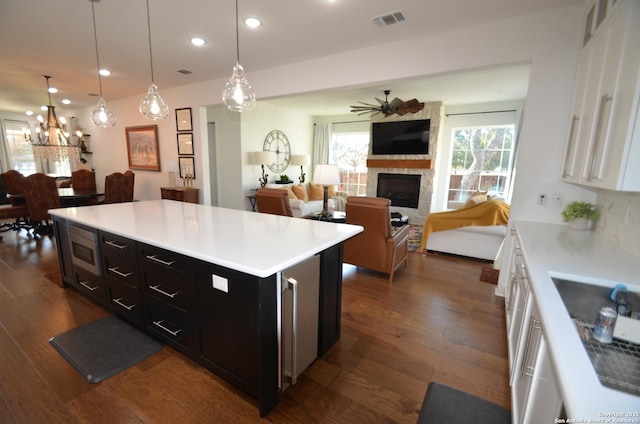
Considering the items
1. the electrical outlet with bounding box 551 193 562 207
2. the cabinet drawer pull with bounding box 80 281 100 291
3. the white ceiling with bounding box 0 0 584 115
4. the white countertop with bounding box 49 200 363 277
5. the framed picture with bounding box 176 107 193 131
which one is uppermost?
the white ceiling with bounding box 0 0 584 115

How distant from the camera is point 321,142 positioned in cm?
851

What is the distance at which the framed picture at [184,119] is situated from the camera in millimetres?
5078

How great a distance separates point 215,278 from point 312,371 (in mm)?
962

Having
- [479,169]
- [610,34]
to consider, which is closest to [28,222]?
[610,34]

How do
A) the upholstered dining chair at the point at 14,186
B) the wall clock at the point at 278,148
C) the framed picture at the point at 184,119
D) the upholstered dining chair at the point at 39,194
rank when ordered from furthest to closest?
the wall clock at the point at 278,148 < the framed picture at the point at 184,119 < the upholstered dining chair at the point at 14,186 < the upholstered dining chair at the point at 39,194

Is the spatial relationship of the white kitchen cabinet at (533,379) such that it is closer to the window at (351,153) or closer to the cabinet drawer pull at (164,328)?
the cabinet drawer pull at (164,328)

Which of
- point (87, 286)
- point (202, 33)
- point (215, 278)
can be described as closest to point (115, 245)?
point (87, 286)

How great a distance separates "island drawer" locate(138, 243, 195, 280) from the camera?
1.62 m

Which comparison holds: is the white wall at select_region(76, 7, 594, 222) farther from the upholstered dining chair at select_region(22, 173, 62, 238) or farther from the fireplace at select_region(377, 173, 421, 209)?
the upholstered dining chair at select_region(22, 173, 62, 238)

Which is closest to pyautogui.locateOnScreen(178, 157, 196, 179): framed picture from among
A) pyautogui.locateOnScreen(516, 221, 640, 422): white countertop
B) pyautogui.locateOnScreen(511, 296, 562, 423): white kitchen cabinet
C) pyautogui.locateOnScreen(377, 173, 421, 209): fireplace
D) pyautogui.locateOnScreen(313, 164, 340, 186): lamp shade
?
pyautogui.locateOnScreen(313, 164, 340, 186): lamp shade

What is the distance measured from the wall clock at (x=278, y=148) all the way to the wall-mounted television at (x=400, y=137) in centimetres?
237

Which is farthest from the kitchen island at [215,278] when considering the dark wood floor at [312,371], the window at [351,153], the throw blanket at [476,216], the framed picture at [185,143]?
the window at [351,153]

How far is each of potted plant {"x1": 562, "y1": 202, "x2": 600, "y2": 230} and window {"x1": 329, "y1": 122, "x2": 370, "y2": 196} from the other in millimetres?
5787

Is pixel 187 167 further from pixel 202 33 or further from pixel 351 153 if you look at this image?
pixel 351 153
